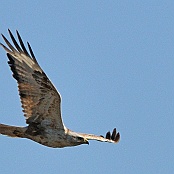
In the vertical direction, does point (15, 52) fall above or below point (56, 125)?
above

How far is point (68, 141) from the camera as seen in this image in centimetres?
1192

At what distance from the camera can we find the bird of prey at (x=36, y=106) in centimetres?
1193

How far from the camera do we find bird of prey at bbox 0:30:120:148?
11.9m

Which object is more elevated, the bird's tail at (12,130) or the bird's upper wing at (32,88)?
the bird's upper wing at (32,88)

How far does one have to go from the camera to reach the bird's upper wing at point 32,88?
11922mm

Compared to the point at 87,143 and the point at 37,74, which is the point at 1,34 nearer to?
the point at 37,74

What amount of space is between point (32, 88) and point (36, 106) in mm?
340

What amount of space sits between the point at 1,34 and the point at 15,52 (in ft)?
1.61

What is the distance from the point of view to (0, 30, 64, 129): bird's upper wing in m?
11.9

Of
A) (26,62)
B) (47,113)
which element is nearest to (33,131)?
(47,113)

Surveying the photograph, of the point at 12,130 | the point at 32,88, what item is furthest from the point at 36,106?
the point at 12,130

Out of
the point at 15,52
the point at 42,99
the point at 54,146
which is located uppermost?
the point at 15,52

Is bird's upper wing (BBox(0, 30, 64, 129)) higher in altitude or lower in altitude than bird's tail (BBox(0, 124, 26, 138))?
higher

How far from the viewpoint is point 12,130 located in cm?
1199
